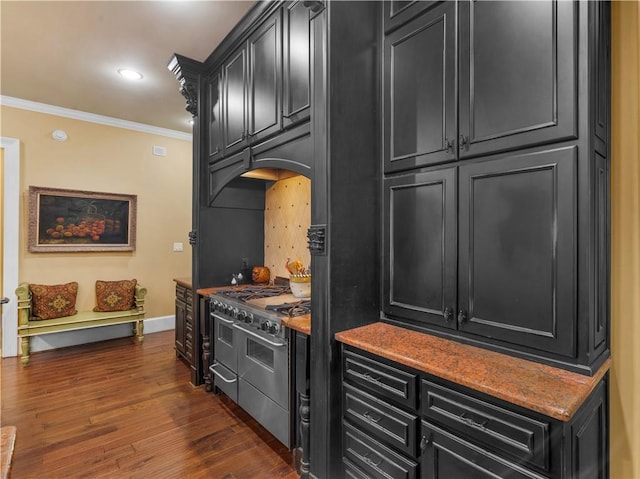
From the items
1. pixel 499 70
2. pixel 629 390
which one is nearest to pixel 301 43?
pixel 499 70

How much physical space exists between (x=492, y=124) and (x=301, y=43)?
1.32 meters

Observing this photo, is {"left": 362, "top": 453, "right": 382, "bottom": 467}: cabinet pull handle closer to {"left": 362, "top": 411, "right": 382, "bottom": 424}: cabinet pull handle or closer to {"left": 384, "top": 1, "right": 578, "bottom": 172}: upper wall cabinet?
{"left": 362, "top": 411, "right": 382, "bottom": 424}: cabinet pull handle

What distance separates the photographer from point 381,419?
1610 mm

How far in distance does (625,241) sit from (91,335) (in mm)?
5629

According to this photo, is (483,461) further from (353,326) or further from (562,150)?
(562,150)

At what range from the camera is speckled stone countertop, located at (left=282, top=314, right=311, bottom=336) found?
199 cm

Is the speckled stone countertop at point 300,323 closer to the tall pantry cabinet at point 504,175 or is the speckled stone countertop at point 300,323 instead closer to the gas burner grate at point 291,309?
the gas burner grate at point 291,309

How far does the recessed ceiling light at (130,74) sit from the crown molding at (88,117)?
151 cm

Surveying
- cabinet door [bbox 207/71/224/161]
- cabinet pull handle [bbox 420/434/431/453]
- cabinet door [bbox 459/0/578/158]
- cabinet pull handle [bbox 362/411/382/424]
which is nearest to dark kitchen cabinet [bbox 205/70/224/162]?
cabinet door [bbox 207/71/224/161]

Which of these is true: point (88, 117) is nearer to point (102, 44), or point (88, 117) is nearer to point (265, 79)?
point (102, 44)

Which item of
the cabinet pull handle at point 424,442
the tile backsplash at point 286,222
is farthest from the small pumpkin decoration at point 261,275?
the cabinet pull handle at point 424,442

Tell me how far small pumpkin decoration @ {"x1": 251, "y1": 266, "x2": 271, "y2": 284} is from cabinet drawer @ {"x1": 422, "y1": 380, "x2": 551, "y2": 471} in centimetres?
241

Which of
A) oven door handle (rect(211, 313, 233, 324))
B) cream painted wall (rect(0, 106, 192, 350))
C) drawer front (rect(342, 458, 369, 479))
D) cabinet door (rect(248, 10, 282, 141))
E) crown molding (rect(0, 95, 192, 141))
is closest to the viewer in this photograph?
drawer front (rect(342, 458, 369, 479))

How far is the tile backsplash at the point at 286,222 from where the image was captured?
3276 millimetres
